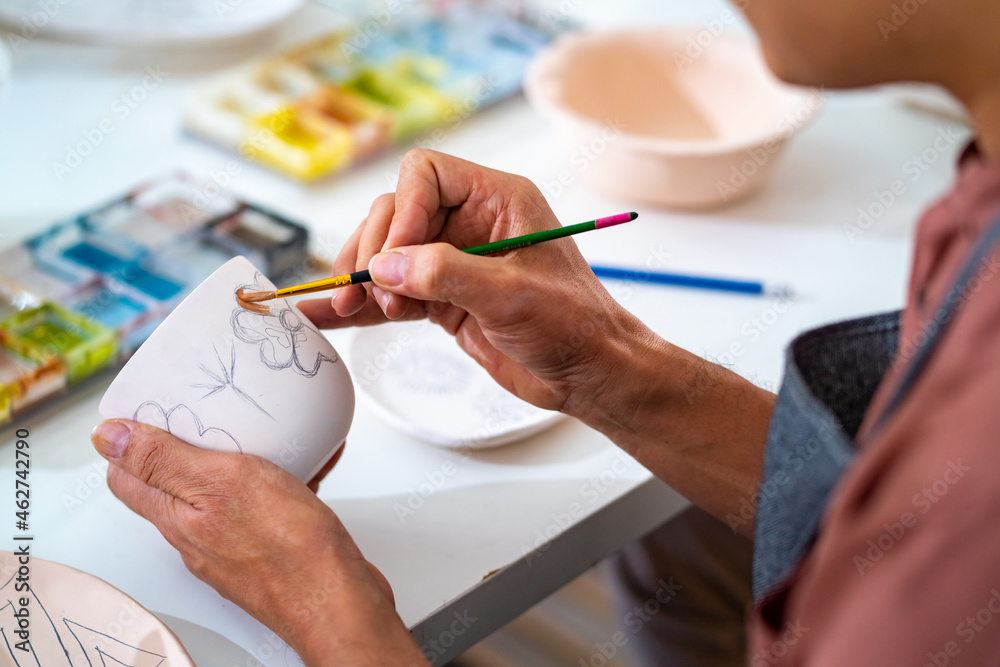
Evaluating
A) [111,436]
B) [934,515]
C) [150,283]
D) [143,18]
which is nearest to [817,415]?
[934,515]

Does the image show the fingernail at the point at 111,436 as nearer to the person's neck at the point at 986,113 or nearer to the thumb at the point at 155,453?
the thumb at the point at 155,453

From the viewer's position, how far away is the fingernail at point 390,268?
24.7 inches

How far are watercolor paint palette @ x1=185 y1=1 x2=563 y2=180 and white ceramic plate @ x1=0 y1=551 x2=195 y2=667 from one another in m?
0.58

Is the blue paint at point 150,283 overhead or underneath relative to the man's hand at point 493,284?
underneath

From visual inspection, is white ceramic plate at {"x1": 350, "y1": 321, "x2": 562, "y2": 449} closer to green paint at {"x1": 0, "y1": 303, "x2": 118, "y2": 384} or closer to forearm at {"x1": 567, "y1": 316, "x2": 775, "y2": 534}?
forearm at {"x1": 567, "y1": 316, "x2": 775, "y2": 534}

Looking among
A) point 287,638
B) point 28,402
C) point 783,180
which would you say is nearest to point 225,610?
point 287,638

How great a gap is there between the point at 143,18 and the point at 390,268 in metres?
0.83

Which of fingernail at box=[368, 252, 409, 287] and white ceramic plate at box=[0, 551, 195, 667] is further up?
fingernail at box=[368, 252, 409, 287]

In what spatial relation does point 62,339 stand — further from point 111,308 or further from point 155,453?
point 155,453

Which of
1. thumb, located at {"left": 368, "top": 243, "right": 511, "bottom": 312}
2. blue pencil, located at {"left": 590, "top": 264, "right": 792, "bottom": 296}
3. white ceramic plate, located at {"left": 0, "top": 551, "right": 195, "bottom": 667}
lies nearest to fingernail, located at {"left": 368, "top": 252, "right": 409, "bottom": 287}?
thumb, located at {"left": 368, "top": 243, "right": 511, "bottom": 312}

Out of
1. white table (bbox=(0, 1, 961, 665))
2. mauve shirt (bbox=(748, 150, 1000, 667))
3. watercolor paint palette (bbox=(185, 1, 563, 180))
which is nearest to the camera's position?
mauve shirt (bbox=(748, 150, 1000, 667))

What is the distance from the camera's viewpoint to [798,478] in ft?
1.82

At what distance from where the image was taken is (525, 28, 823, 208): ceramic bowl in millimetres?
1004

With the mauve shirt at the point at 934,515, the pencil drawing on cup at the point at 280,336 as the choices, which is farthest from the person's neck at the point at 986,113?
the pencil drawing on cup at the point at 280,336
